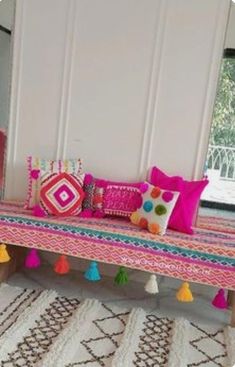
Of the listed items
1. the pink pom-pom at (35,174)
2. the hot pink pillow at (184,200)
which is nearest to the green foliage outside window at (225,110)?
the hot pink pillow at (184,200)

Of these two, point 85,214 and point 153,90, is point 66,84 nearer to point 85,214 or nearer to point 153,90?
point 153,90

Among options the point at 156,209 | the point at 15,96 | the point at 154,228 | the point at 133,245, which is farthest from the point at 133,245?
the point at 15,96

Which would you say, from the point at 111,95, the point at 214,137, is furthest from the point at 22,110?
the point at 214,137

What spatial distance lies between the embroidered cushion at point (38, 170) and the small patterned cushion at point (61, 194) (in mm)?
48

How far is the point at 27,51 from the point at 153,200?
147 cm

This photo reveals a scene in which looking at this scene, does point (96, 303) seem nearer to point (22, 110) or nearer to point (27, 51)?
point (22, 110)

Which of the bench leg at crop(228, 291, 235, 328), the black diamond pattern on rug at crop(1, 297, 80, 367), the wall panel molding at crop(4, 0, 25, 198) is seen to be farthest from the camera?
the wall panel molding at crop(4, 0, 25, 198)

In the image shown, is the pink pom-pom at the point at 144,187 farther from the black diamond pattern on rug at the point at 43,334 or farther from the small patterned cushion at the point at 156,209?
the black diamond pattern on rug at the point at 43,334

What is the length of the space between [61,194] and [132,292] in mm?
861

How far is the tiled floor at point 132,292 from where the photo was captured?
2613 millimetres

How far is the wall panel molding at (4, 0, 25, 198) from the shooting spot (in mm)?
2959

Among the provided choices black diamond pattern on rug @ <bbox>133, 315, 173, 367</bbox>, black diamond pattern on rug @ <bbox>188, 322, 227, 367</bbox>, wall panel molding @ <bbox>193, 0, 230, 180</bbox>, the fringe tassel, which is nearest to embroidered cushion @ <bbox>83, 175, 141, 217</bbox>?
wall panel molding @ <bbox>193, 0, 230, 180</bbox>

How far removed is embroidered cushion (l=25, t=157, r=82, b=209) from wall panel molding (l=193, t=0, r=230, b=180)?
0.88 meters

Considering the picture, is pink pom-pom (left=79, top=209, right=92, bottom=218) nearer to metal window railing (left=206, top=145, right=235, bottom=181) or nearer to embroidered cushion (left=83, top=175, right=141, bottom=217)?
embroidered cushion (left=83, top=175, right=141, bottom=217)
